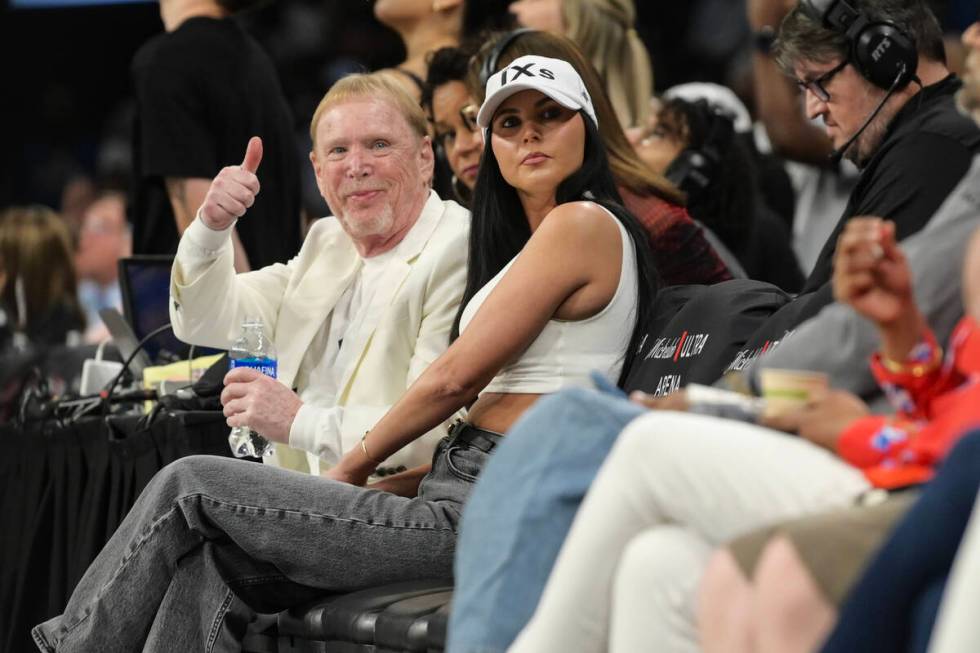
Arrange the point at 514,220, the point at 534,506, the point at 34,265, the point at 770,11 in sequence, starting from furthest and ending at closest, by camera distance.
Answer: the point at 34,265
the point at 770,11
the point at 514,220
the point at 534,506

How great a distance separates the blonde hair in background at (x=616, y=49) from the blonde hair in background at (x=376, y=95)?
1241 millimetres

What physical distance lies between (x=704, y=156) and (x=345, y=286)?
1376mm

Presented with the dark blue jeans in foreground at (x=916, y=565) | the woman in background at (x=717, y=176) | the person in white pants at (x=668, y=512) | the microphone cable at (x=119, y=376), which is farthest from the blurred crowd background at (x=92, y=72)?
the dark blue jeans in foreground at (x=916, y=565)

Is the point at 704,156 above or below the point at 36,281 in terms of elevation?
above

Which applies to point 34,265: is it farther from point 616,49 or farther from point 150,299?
point 616,49

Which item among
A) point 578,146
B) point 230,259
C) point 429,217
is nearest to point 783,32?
point 578,146

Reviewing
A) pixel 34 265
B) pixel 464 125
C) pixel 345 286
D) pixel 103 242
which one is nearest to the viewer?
pixel 345 286

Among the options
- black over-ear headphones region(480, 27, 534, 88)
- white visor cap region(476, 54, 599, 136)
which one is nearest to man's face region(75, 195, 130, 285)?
black over-ear headphones region(480, 27, 534, 88)

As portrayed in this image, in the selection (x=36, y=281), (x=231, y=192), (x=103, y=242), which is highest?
(x=231, y=192)

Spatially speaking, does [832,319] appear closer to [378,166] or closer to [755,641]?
[755,641]

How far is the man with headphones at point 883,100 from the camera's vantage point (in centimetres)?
298

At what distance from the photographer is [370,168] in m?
3.69

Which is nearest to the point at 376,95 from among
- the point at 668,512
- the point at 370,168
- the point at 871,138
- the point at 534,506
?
the point at 370,168

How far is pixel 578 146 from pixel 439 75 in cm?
129
